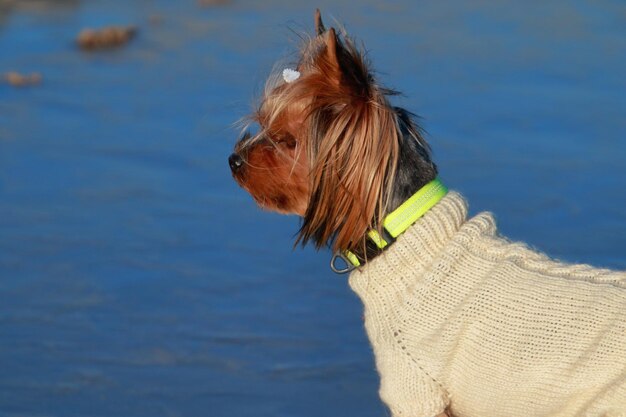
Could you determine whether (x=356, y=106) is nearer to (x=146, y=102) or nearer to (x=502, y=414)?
(x=502, y=414)

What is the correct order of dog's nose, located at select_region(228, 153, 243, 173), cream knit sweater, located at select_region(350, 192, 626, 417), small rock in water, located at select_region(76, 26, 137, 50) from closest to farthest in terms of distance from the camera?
cream knit sweater, located at select_region(350, 192, 626, 417), dog's nose, located at select_region(228, 153, 243, 173), small rock in water, located at select_region(76, 26, 137, 50)

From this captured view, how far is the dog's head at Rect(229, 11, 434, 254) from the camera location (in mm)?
3258

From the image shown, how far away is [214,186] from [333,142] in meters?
2.64

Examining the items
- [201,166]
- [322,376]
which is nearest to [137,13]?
[201,166]

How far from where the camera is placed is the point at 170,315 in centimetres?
468

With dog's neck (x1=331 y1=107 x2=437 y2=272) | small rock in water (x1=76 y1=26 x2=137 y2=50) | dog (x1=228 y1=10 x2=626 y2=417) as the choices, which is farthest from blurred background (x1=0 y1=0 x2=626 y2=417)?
dog's neck (x1=331 y1=107 x2=437 y2=272)

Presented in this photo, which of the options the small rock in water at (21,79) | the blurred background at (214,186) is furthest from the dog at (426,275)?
the small rock in water at (21,79)

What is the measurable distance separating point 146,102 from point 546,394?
4.58 metres

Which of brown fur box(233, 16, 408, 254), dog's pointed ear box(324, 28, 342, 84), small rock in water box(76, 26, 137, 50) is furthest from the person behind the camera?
small rock in water box(76, 26, 137, 50)

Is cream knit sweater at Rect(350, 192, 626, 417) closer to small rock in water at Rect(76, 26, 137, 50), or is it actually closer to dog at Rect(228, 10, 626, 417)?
dog at Rect(228, 10, 626, 417)

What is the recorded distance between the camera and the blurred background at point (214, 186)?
4.31m

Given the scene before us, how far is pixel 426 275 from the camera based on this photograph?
10.7 ft

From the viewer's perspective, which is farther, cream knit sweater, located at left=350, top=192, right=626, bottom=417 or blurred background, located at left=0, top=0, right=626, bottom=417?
blurred background, located at left=0, top=0, right=626, bottom=417

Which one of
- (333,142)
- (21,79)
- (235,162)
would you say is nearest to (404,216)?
(333,142)
